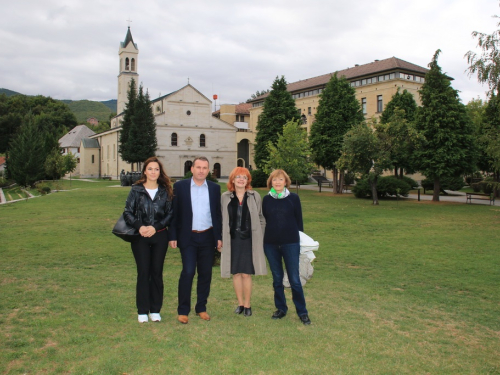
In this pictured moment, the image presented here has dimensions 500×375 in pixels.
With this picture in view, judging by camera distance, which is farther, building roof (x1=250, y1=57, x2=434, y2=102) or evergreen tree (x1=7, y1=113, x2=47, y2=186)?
building roof (x1=250, y1=57, x2=434, y2=102)

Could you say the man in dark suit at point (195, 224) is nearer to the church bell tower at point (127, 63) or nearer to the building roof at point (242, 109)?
the building roof at point (242, 109)

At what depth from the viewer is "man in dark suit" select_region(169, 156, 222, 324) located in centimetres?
521

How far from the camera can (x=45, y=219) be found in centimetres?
1656

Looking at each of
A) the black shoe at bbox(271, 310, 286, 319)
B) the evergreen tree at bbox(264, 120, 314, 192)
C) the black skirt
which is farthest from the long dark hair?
the evergreen tree at bbox(264, 120, 314, 192)

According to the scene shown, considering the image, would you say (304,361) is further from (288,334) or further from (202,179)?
(202,179)

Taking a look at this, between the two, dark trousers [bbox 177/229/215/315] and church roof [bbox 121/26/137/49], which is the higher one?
church roof [bbox 121/26/137/49]

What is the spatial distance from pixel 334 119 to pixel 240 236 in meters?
31.8

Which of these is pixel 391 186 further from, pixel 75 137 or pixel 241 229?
pixel 75 137

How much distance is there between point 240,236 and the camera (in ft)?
17.3

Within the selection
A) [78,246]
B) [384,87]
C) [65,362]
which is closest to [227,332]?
[65,362]

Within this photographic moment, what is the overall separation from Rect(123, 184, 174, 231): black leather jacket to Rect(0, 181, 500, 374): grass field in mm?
1287

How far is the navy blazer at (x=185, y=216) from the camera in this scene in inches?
205

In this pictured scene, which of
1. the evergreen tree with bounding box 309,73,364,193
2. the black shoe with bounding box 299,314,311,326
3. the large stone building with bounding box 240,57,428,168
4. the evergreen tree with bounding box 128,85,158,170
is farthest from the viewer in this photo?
the evergreen tree with bounding box 128,85,158,170

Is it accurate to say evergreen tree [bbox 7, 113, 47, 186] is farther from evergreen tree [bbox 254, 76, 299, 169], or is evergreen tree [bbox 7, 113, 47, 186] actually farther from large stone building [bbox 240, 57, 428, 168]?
large stone building [bbox 240, 57, 428, 168]
